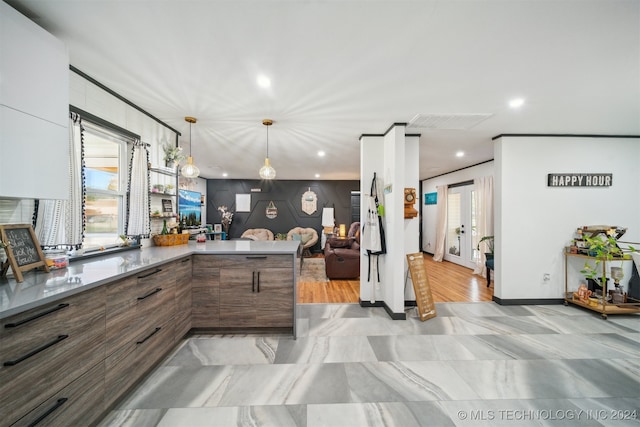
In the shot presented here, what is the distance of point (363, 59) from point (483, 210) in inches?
194

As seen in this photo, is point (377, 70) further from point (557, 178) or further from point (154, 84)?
point (557, 178)

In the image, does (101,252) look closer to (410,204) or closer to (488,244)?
(410,204)

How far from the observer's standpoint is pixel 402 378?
196 cm

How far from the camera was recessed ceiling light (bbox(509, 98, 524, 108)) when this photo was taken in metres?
2.48

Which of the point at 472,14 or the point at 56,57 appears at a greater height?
the point at 472,14

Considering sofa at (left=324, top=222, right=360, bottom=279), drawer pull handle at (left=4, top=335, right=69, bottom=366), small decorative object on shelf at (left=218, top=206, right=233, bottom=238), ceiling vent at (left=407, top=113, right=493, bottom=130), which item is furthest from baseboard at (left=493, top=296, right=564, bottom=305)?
small decorative object on shelf at (left=218, top=206, right=233, bottom=238)

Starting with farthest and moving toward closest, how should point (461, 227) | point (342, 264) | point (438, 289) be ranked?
point (461, 227), point (342, 264), point (438, 289)

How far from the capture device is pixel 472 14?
143 centimetres

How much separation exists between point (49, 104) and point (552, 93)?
4.12 m

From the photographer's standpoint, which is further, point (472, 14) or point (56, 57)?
point (56, 57)

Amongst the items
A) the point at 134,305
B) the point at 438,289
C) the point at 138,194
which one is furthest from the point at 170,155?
the point at 438,289

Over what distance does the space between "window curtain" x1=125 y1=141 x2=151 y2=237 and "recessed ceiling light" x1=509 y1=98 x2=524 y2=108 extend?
4065mm

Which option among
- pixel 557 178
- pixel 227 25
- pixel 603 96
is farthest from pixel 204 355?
pixel 557 178

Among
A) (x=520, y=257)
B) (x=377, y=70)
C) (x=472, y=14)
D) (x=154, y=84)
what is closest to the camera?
(x=472, y=14)
